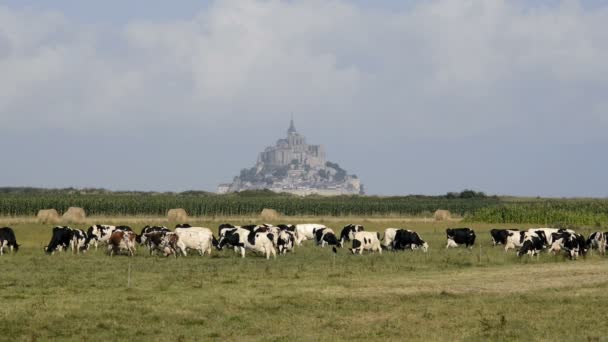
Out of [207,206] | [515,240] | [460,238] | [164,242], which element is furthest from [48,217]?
[515,240]

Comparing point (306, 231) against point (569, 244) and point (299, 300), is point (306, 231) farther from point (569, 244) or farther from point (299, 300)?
point (299, 300)

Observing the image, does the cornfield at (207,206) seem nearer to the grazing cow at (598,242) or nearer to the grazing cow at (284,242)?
the grazing cow at (284,242)

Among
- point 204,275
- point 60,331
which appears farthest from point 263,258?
point 60,331

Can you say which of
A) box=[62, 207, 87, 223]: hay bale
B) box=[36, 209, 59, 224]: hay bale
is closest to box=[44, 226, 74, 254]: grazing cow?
box=[62, 207, 87, 223]: hay bale

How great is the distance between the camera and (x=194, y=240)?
42.7 m

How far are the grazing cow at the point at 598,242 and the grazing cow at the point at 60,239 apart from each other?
2639 cm

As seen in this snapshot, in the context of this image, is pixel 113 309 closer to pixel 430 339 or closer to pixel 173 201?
pixel 430 339

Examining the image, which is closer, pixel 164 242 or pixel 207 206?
pixel 164 242

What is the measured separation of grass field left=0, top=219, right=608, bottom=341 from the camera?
72.3 ft

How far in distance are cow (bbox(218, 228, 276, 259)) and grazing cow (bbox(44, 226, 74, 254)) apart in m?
8.10

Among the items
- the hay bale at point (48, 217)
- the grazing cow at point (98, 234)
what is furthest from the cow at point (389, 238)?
the hay bale at point (48, 217)

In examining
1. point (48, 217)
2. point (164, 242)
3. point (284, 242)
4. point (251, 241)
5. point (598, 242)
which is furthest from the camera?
point (48, 217)

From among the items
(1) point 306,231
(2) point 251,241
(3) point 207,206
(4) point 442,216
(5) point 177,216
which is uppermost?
(3) point 207,206

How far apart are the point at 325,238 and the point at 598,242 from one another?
49.1 feet
